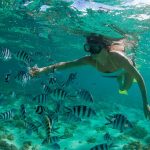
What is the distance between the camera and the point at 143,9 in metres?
17.2

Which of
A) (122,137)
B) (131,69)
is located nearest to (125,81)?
(131,69)

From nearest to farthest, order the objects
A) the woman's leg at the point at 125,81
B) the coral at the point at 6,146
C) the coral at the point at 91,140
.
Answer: the woman's leg at the point at 125,81 → the coral at the point at 6,146 → the coral at the point at 91,140

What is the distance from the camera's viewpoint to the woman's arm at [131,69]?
597 centimetres

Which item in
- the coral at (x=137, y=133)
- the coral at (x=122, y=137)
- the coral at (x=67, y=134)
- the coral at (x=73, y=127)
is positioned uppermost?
the coral at (x=67, y=134)

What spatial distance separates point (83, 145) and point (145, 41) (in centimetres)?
1507

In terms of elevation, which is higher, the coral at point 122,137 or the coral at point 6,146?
the coral at point 6,146

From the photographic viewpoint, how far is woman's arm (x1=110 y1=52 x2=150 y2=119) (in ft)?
19.6

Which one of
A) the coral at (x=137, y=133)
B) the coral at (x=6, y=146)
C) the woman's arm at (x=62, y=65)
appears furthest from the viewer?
the coral at (x=137, y=133)

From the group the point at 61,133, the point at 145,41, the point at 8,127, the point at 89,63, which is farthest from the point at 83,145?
the point at 145,41

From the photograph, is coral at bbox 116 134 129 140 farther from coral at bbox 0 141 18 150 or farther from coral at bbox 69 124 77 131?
coral at bbox 0 141 18 150

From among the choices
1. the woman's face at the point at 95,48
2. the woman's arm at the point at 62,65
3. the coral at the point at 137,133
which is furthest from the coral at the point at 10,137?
the woman's face at the point at 95,48

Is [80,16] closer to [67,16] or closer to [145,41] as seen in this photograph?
[67,16]

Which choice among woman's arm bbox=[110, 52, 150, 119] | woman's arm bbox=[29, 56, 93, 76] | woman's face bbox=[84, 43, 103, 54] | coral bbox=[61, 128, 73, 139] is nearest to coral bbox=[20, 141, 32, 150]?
coral bbox=[61, 128, 73, 139]

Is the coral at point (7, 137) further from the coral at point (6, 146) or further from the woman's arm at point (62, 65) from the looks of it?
the woman's arm at point (62, 65)
